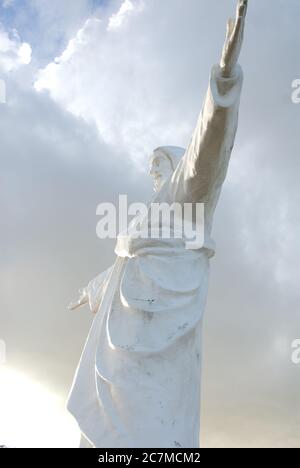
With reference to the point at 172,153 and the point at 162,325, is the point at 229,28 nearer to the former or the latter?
the point at 172,153

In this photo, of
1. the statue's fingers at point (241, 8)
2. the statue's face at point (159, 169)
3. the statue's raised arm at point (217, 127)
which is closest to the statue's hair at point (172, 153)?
the statue's face at point (159, 169)

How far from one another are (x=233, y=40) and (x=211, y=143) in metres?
1.02

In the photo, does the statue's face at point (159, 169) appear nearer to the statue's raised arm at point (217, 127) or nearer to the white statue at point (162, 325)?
the white statue at point (162, 325)

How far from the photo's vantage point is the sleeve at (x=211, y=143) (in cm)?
627

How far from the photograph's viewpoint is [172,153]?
8008 mm

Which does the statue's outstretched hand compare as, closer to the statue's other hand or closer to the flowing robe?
the flowing robe

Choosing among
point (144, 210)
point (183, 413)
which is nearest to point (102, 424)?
point (183, 413)

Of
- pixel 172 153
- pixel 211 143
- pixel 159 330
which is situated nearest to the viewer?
pixel 159 330

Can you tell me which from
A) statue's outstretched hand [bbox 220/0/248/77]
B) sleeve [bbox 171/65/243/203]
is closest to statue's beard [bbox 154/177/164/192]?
sleeve [bbox 171/65/243/203]

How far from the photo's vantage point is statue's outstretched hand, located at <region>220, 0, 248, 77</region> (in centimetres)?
586

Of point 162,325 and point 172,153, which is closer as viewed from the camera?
point 162,325

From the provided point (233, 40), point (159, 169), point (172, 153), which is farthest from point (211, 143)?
point (159, 169)

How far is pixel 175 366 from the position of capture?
6.15 meters
